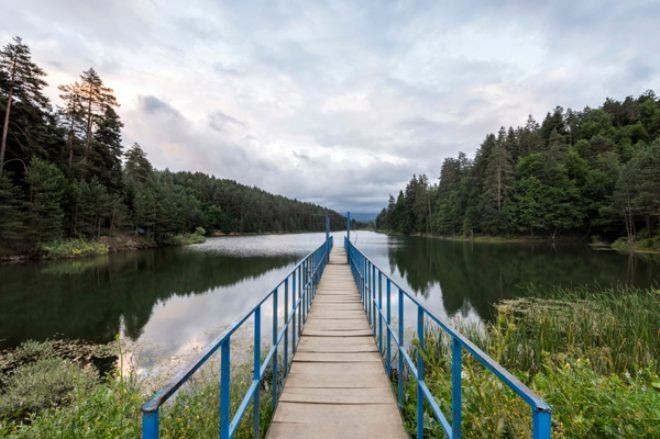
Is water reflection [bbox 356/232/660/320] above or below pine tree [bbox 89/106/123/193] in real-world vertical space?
below

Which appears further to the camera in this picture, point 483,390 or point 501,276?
point 501,276

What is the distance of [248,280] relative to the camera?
17.6m

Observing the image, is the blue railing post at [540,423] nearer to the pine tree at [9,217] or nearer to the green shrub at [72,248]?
the pine tree at [9,217]

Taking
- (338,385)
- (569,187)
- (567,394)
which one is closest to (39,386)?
(338,385)

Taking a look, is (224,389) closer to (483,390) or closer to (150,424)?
(150,424)

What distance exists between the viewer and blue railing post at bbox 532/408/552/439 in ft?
3.35

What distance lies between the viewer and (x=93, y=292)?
44.8ft

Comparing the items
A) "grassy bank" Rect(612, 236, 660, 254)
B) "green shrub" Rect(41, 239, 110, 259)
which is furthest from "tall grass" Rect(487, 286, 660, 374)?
"grassy bank" Rect(612, 236, 660, 254)

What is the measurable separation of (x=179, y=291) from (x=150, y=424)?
15.3 metres

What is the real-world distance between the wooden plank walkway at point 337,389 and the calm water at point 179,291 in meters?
2.62

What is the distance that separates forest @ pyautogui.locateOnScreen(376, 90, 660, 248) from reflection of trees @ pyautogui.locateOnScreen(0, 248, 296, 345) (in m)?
33.5

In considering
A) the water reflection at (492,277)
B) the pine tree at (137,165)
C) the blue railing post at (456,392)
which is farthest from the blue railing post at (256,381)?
the pine tree at (137,165)

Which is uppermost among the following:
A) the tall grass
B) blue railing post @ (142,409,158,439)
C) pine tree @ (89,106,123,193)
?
pine tree @ (89,106,123,193)

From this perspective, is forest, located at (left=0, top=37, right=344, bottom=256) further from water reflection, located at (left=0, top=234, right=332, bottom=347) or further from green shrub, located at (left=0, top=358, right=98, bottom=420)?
green shrub, located at (left=0, top=358, right=98, bottom=420)
